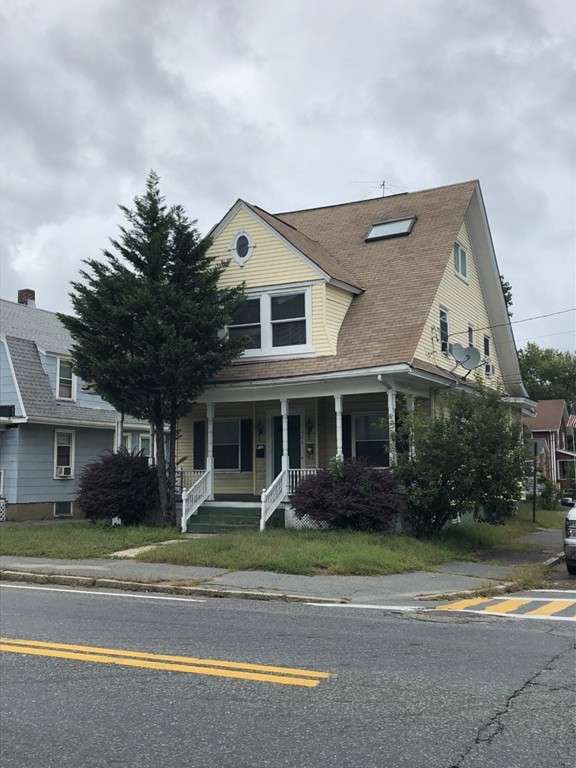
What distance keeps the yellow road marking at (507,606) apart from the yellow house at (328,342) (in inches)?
236

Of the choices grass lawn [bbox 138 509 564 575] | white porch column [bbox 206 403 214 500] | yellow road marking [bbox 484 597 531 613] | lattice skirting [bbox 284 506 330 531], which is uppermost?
white porch column [bbox 206 403 214 500]

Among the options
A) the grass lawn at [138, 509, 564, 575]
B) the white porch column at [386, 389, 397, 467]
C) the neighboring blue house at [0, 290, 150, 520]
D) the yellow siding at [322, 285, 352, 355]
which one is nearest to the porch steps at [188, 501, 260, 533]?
the grass lawn at [138, 509, 564, 575]

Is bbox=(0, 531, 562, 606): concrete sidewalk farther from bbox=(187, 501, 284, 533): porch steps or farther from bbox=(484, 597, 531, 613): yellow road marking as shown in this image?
bbox=(187, 501, 284, 533): porch steps

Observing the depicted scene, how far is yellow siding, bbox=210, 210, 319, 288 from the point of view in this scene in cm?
1853

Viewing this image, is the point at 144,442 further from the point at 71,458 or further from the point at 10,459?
the point at 10,459

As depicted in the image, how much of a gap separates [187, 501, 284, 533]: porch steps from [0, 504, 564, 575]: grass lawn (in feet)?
2.46

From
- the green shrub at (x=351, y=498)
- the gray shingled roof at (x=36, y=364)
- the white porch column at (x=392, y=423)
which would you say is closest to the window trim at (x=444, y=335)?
the white porch column at (x=392, y=423)

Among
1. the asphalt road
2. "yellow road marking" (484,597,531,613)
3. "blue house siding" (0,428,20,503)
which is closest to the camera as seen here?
the asphalt road

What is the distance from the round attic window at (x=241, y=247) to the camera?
19.3 metres

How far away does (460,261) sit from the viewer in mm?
21547

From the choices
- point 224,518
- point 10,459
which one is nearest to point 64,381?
point 10,459

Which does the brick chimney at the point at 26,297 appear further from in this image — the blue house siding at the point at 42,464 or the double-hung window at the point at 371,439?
the double-hung window at the point at 371,439

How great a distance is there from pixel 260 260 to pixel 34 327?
11.7m

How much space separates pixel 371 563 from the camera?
12258mm
